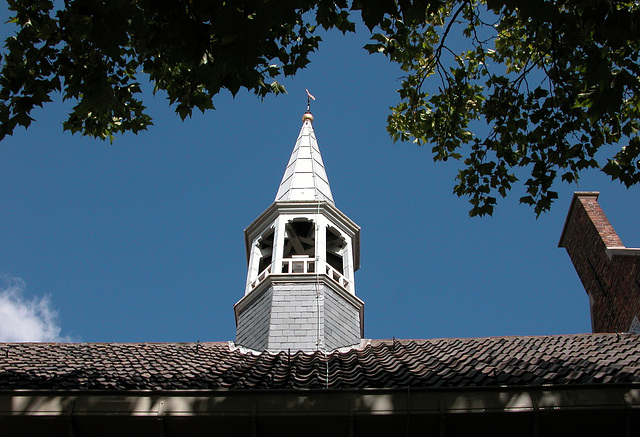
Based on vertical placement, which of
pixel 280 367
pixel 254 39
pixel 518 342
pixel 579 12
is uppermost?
pixel 579 12

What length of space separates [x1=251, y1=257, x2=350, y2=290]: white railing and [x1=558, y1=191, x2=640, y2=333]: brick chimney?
18.7ft

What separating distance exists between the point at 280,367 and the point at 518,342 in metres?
4.49

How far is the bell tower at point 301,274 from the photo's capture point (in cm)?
1352

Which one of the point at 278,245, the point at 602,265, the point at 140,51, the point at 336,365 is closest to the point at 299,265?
the point at 278,245

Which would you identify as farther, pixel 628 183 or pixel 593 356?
pixel 593 356

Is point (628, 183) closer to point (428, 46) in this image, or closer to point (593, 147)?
point (593, 147)

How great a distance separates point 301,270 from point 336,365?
5.84 m

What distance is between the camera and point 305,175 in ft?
62.3

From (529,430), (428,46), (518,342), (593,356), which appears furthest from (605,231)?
(529,430)

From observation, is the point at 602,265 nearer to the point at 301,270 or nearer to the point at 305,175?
the point at 301,270

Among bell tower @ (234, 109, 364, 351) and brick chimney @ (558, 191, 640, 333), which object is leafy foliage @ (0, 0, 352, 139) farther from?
brick chimney @ (558, 191, 640, 333)

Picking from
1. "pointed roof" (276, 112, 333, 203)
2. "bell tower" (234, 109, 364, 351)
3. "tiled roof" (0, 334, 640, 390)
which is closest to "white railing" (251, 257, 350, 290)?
"bell tower" (234, 109, 364, 351)

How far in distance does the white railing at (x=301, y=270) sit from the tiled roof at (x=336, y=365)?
2268 millimetres

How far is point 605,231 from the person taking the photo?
51.8 feet
